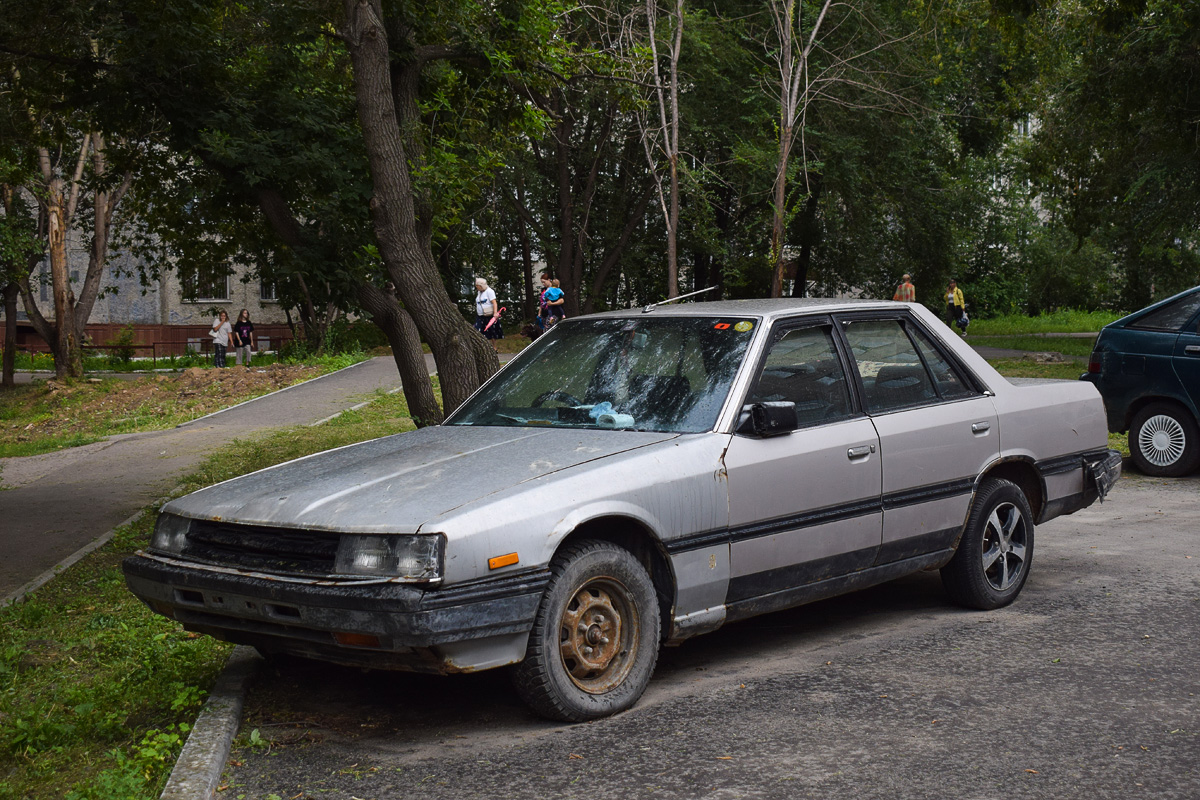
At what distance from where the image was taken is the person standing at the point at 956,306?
31.6 metres

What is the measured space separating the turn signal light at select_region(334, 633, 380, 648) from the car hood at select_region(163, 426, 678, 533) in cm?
37

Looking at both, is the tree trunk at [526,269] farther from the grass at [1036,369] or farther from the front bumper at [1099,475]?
the front bumper at [1099,475]

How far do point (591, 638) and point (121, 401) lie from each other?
2124 centimetres

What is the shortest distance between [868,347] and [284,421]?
13824mm

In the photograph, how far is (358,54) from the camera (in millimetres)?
10281

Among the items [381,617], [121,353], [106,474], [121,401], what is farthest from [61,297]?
[381,617]

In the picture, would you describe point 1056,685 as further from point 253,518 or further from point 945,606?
point 253,518

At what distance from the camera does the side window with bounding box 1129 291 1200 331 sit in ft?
34.8

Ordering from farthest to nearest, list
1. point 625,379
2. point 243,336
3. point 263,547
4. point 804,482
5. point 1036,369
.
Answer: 1. point 243,336
2. point 1036,369
3. point 625,379
4. point 804,482
5. point 263,547

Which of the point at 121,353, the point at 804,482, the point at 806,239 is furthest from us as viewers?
the point at 806,239

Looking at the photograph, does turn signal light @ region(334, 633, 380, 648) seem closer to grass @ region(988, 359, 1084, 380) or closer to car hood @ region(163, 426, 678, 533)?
car hood @ region(163, 426, 678, 533)

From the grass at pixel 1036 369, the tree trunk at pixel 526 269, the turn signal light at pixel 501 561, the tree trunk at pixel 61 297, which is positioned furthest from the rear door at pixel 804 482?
the tree trunk at pixel 526 269

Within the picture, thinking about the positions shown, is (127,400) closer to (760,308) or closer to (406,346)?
(406,346)

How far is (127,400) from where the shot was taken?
23.6 meters
